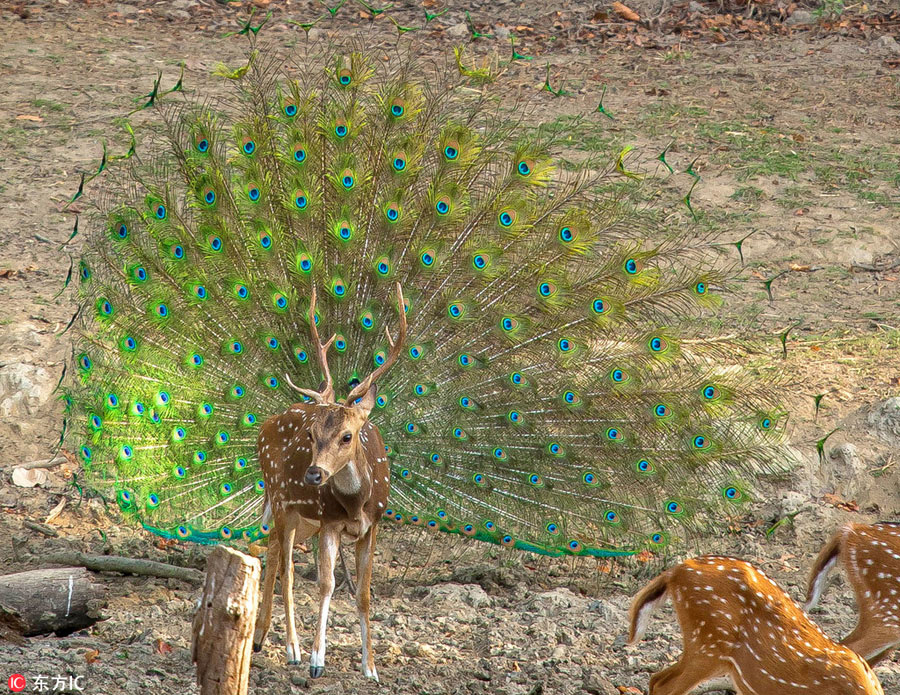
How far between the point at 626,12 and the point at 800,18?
229 centimetres

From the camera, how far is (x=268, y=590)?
566 cm

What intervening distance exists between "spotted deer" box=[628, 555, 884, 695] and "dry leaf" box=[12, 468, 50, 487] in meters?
4.40

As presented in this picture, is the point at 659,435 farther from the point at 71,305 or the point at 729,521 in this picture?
the point at 71,305

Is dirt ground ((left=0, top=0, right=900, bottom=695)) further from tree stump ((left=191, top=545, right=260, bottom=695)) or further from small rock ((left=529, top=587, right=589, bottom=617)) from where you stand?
tree stump ((left=191, top=545, right=260, bottom=695))

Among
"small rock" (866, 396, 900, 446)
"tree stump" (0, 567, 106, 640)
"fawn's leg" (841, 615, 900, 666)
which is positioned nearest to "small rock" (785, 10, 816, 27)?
"small rock" (866, 396, 900, 446)

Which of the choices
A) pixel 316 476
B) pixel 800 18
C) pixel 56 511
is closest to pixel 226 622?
pixel 316 476

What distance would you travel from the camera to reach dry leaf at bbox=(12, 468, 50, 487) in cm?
740

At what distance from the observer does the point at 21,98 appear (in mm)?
12750

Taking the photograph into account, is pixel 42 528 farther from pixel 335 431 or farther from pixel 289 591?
pixel 335 431

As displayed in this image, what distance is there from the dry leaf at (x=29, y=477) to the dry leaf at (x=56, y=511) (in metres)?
0.25

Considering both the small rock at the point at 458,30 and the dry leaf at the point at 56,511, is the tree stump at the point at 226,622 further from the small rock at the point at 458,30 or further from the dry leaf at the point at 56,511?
the small rock at the point at 458,30

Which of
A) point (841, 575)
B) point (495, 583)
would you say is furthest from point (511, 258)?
point (841, 575)

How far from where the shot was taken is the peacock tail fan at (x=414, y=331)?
6570 mm

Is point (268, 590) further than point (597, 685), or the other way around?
point (268, 590)
